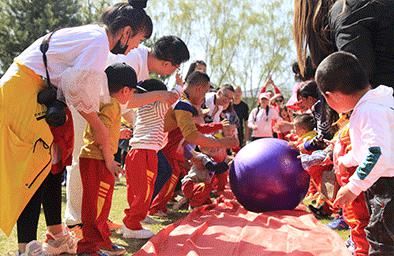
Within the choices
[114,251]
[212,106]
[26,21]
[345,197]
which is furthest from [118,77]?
[26,21]

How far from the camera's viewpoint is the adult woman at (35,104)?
2.80 meters

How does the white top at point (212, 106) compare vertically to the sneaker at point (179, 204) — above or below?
above

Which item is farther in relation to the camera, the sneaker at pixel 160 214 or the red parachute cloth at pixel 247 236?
the sneaker at pixel 160 214

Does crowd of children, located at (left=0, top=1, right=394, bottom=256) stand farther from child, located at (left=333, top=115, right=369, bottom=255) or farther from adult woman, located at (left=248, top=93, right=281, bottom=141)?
adult woman, located at (left=248, top=93, right=281, bottom=141)

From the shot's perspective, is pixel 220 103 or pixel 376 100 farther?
pixel 220 103

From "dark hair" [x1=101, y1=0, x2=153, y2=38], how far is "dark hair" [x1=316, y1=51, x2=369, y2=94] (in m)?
1.31

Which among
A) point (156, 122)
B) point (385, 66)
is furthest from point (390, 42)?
point (156, 122)

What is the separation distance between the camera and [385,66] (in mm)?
2961

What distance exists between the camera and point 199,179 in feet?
18.4

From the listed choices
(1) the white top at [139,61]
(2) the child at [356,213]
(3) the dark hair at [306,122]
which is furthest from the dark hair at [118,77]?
(3) the dark hair at [306,122]

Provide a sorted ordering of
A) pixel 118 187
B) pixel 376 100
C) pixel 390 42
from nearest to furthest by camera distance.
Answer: pixel 376 100
pixel 390 42
pixel 118 187

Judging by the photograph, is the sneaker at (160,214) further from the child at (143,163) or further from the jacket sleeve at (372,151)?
the jacket sleeve at (372,151)

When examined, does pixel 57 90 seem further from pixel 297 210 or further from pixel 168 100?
pixel 297 210

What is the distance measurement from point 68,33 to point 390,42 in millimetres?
1931
